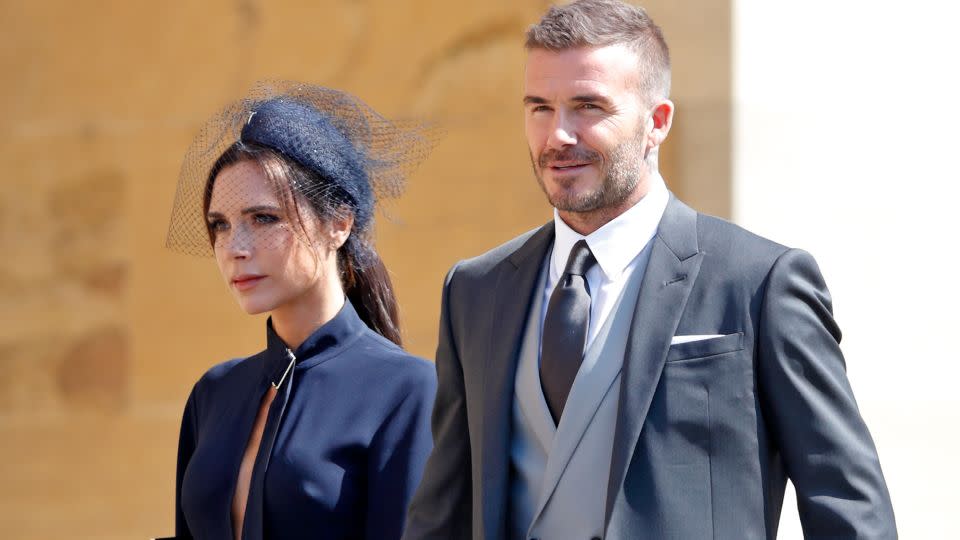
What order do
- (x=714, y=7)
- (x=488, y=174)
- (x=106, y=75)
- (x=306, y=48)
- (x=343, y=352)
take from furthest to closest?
(x=106, y=75), (x=306, y=48), (x=488, y=174), (x=714, y=7), (x=343, y=352)

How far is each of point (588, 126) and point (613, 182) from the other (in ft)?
0.33

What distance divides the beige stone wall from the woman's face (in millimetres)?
1626

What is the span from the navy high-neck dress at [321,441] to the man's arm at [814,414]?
0.93m

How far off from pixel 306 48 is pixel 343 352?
2244mm

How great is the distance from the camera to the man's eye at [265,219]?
3236 millimetres

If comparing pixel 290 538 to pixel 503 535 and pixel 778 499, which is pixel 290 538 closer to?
pixel 503 535

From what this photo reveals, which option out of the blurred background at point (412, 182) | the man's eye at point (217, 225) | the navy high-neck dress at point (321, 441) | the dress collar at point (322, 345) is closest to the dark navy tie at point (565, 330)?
the navy high-neck dress at point (321, 441)

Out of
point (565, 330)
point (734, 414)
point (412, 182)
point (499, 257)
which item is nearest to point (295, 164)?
point (499, 257)

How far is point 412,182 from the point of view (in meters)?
4.99

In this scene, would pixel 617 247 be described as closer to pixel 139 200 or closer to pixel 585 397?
pixel 585 397

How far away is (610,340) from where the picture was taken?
2.46 m

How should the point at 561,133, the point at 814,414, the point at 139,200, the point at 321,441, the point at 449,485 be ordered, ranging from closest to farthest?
the point at 814,414, the point at 561,133, the point at 449,485, the point at 321,441, the point at 139,200

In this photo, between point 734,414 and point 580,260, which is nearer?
point 734,414

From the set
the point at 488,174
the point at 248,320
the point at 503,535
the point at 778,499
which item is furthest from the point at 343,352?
the point at 248,320
